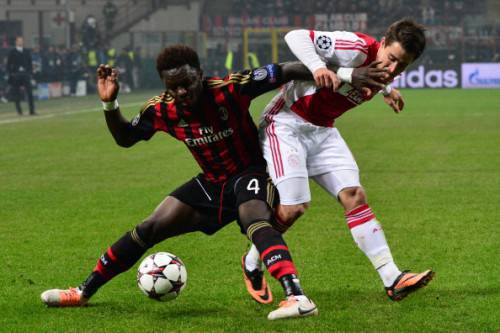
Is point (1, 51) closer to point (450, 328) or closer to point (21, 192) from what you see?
point (21, 192)

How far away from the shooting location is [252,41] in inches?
1984

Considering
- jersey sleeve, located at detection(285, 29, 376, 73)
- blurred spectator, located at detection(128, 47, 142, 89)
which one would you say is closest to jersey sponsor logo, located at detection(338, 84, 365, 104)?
jersey sleeve, located at detection(285, 29, 376, 73)

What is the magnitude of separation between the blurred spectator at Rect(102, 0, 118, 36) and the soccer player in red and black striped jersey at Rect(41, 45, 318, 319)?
4576cm

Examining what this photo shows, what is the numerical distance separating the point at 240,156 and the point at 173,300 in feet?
3.36

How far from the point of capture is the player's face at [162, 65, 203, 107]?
6.05m

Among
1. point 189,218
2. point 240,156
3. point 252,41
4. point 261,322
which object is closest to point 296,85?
point 240,156

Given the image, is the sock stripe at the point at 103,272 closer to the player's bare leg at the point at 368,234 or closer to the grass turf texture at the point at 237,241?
the grass turf texture at the point at 237,241

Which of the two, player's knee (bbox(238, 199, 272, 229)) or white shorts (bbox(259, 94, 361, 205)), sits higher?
white shorts (bbox(259, 94, 361, 205))

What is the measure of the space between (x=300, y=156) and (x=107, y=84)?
4.05 ft

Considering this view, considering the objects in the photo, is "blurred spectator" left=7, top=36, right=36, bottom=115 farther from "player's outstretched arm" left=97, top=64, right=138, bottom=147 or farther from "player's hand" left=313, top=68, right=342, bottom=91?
"player's hand" left=313, top=68, right=342, bottom=91

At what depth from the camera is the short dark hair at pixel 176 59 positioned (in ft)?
19.9

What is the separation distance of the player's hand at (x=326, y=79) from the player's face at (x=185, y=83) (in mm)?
682

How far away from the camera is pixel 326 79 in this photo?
5922 millimetres

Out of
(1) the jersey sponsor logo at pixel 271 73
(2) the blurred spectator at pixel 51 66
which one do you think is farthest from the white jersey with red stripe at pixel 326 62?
(2) the blurred spectator at pixel 51 66
